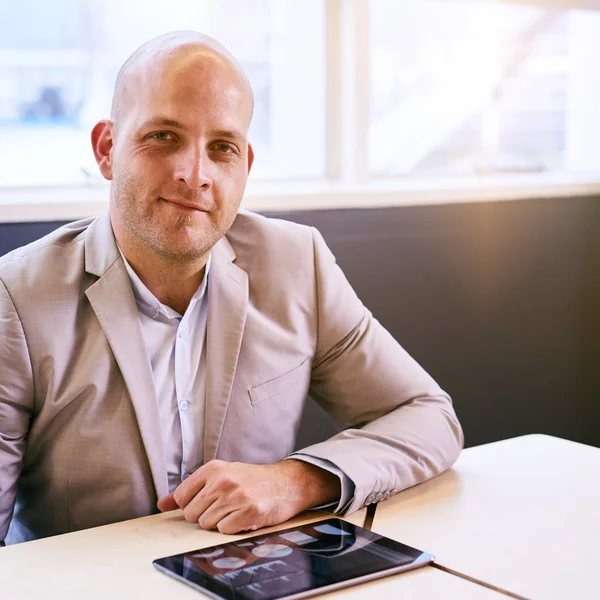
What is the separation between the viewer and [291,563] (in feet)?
4.33

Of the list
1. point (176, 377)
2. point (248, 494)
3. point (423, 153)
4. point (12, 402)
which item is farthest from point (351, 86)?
point (248, 494)

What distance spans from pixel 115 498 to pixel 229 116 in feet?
2.42

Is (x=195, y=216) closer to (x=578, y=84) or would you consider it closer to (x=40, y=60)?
(x=40, y=60)

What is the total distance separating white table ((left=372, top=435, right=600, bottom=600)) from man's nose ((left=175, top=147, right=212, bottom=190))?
66 cm

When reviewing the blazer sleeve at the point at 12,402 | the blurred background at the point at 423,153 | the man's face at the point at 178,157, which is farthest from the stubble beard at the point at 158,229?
the blurred background at the point at 423,153

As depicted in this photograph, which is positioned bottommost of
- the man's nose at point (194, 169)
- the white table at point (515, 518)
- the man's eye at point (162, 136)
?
the white table at point (515, 518)

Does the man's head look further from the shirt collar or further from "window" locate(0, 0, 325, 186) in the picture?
"window" locate(0, 0, 325, 186)

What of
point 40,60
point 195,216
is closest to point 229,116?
point 195,216

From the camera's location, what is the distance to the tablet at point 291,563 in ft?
4.06

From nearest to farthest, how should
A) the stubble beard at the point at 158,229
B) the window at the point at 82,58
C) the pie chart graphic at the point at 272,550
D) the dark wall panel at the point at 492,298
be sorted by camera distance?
the pie chart graphic at the point at 272,550
the stubble beard at the point at 158,229
the window at the point at 82,58
the dark wall panel at the point at 492,298

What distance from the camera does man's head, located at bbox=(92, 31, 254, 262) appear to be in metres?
1.78

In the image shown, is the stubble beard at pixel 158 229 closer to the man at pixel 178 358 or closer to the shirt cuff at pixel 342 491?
the man at pixel 178 358

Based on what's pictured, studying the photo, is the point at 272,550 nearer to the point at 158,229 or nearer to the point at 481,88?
the point at 158,229

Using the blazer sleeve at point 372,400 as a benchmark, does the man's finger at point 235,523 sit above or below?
below
